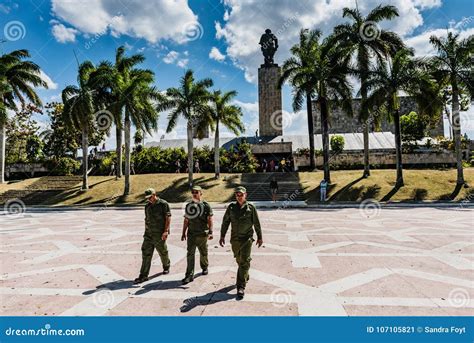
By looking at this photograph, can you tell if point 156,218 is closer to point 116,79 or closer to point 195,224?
point 195,224

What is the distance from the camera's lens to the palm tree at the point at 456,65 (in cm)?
2033

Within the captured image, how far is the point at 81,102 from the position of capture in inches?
888

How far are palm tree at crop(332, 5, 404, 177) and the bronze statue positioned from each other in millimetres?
18867

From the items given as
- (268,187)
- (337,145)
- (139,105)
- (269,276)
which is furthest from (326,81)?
(269,276)

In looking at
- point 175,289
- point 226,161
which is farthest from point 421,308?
point 226,161

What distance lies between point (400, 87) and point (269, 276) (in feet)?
67.2

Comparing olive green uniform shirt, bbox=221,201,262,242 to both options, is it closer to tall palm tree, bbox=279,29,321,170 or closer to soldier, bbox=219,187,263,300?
soldier, bbox=219,187,263,300

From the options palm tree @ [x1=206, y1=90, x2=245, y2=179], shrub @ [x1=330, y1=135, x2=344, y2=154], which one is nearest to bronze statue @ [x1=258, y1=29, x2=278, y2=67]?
shrub @ [x1=330, y1=135, x2=344, y2=154]

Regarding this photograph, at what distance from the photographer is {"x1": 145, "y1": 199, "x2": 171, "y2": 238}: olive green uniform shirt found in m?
5.47

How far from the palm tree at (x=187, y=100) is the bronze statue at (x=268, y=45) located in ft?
66.2

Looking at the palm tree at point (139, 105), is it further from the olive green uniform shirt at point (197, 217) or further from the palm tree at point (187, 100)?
the olive green uniform shirt at point (197, 217)

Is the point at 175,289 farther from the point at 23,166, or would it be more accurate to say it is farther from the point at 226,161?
the point at 23,166

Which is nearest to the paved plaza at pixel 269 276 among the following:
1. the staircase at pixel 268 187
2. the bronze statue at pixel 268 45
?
the staircase at pixel 268 187
